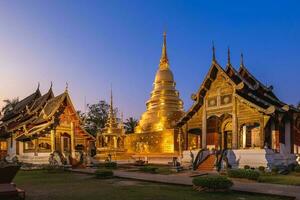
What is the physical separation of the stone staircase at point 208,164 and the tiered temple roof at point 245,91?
4.46 m

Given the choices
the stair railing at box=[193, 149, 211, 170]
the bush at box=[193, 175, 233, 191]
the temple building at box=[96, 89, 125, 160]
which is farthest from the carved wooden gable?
the temple building at box=[96, 89, 125, 160]

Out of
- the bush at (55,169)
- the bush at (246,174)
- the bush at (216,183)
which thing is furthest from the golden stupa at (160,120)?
the bush at (216,183)

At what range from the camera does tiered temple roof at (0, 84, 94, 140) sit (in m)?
31.9

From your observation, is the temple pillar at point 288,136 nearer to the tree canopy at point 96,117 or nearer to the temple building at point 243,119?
the temple building at point 243,119

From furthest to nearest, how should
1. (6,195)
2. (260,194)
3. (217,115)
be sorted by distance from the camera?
(217,115) < (260,194) < (6,195)

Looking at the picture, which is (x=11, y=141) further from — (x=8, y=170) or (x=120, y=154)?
(x=8, y=170)

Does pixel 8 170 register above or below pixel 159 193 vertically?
above

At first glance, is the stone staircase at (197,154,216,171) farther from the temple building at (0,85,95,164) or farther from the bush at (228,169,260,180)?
the temple building at (0,85,95,164)

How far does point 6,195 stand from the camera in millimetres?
9594

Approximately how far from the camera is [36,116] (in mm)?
34625

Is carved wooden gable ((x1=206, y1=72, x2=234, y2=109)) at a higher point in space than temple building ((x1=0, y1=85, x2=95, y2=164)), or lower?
higher

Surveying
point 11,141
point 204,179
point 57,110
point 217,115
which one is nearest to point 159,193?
point 204,179

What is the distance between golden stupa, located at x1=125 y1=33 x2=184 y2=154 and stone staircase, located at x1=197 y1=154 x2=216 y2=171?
492 inches

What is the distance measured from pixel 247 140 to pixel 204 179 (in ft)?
51.0
